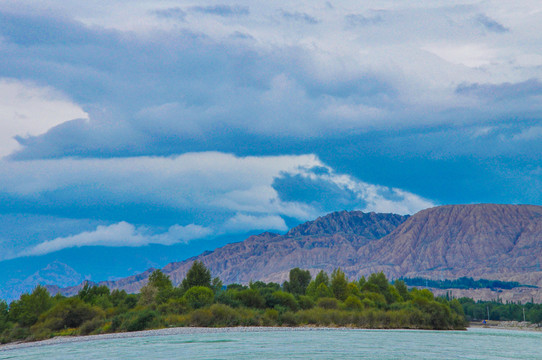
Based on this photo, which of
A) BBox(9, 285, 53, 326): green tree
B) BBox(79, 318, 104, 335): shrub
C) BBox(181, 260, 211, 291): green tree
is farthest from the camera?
BBox(181, 260, 211, 291): green tree

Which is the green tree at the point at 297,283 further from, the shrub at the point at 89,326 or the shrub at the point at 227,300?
the shrub at the point at 89,326

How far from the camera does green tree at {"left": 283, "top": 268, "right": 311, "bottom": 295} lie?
18375 cm

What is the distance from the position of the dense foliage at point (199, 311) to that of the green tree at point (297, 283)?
23.9m

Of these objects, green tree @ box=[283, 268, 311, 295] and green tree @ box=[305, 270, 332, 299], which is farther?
green tree @ box=[283, 268, 311, 295]

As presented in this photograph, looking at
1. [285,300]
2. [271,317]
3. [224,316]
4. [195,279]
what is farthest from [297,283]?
[224,316]

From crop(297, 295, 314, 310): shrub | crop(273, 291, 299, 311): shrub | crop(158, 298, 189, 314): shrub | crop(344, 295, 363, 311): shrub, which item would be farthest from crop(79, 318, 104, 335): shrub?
crop(344, 295, 363, 311): shrub

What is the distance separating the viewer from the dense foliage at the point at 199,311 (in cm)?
11181

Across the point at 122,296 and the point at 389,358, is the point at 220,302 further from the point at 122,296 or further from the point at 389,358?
the point at 389,358

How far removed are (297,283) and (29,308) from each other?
279ft

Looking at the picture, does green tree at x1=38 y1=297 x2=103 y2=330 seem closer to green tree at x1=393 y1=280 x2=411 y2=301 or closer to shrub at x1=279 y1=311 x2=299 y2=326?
shrub at x1=279 y1=311 x2=299 y2=326

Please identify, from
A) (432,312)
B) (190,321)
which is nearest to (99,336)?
(190,321)

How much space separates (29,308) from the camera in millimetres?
126250

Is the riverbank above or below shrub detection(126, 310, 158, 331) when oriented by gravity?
below

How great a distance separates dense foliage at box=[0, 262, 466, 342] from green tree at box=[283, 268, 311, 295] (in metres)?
23.9
